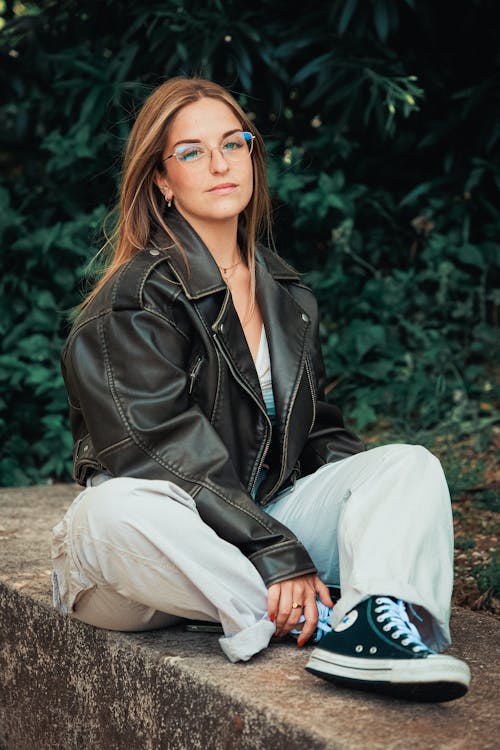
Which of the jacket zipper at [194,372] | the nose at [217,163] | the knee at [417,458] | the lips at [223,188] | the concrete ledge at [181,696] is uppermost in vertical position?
the nose at [217,163]

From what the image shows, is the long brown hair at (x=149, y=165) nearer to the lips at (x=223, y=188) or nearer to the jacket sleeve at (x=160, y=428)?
the lips at (x=223, y=188)

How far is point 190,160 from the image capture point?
2.44 m

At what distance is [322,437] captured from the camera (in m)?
2.56

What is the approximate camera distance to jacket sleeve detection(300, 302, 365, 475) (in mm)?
2514

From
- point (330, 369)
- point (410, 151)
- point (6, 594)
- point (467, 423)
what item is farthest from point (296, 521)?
point (410, 151)

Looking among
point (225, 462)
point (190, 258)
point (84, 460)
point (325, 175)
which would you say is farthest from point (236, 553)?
point (325, 175)

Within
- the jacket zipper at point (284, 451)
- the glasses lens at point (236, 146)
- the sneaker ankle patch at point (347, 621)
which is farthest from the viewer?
the glasses lens at point (236, 146)

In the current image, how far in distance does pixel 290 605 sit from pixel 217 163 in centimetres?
103

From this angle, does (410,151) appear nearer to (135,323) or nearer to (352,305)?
(352,305)

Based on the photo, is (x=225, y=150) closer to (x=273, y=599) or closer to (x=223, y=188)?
(x=223, y=188)

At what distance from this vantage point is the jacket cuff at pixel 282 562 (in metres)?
2.05

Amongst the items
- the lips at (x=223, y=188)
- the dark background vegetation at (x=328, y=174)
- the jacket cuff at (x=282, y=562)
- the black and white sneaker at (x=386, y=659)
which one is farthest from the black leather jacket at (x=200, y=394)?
the dark background vegetation at (x=328, y=174)

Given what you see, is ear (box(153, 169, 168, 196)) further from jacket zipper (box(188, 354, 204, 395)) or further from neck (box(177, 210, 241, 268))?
jacket zipper (box(188, 354, 204, 395))

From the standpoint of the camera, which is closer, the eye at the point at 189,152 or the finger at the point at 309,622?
the finger at the point at 309,622
